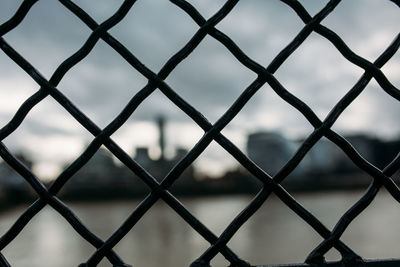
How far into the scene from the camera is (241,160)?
84 cm

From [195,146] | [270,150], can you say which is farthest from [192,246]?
[270,150]

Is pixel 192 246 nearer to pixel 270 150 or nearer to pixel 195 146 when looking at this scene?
pixel 195 146

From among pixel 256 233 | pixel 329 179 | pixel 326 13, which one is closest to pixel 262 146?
pixel 329 179

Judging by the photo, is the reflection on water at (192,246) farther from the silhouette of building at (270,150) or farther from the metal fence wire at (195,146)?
the silhouette of building at (270,150)

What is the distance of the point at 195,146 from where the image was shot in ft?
2.76

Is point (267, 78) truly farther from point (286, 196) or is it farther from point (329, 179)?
point (329, 179)

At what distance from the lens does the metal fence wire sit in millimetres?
818

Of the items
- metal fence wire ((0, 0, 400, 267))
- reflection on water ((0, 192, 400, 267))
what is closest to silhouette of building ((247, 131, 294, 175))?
reflection on water ((0, 192, 400, 267))

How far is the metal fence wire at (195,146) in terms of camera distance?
82cm

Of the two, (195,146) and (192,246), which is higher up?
(195,146)

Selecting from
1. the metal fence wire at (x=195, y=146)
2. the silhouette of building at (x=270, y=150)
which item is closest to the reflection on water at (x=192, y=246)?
the metal fence wire at (x=195, y=146)

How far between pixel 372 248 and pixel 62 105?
6.41 meters

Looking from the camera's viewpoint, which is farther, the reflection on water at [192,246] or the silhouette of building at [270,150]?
the silhouette of building at [270,150]

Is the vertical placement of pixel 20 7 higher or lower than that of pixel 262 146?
lower
